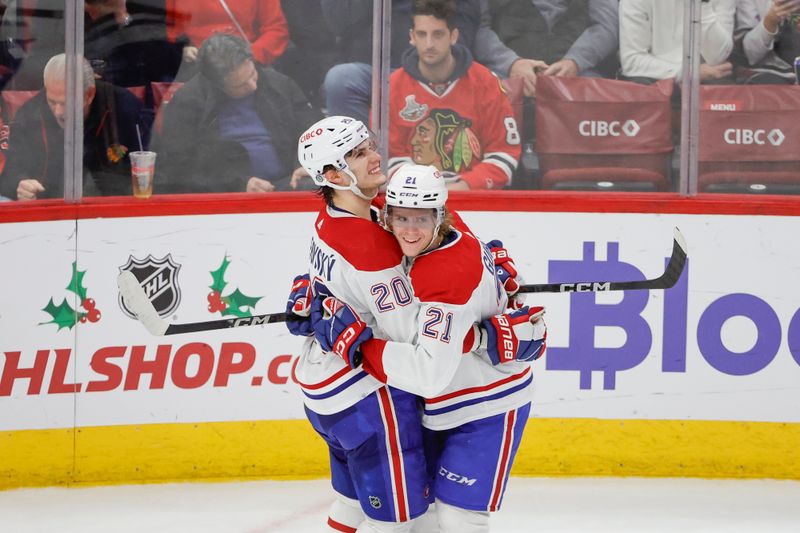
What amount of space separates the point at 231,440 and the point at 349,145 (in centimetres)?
184

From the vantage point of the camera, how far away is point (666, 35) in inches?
170

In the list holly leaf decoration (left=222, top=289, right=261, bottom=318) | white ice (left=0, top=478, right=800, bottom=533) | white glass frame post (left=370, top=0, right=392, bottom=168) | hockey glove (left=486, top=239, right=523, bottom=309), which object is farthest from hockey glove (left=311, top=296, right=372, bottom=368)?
white glass frame post (left=370, top=0, right=392, bottom=168)

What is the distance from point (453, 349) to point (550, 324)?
1.78 meters

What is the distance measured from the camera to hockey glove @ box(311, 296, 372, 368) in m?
2.64

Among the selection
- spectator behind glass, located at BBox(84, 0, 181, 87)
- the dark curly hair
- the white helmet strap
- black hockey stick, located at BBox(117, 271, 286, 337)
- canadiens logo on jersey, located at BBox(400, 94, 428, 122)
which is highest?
the dark curly hair

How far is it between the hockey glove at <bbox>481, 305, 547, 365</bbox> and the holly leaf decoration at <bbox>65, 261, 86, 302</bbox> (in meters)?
1.95

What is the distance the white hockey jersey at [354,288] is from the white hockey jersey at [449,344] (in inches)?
1.6

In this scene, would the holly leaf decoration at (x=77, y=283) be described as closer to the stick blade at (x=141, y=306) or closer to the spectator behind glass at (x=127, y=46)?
the spectator behind glass at (x=127, y=46)

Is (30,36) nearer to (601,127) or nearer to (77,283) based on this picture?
(77,283)

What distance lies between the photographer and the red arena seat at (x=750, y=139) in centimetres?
433

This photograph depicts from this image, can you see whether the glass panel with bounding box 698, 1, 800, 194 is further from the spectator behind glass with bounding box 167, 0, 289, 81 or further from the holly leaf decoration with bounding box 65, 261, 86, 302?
the holly leaf decoration with bounding box 65, 261, 86, 302

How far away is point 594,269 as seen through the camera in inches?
169

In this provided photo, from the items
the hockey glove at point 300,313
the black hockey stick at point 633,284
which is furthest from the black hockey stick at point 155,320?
the black hockey stick at point 633,284

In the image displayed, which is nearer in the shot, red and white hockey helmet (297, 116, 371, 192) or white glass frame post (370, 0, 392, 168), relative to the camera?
red and white hockey helmet (297, 116, 371, 192)
